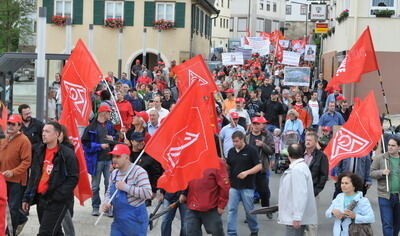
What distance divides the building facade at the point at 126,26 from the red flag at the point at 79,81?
31.7m

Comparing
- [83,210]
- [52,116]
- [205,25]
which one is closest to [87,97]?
[83,210]

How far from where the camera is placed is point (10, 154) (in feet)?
32.7

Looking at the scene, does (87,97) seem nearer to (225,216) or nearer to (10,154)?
(10,154)

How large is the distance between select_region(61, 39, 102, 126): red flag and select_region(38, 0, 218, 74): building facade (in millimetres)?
31724

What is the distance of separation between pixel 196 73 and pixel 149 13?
99.7 feet

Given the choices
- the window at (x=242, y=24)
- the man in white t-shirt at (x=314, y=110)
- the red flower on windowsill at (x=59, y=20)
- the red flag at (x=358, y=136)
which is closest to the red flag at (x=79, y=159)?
the red flag at (x=358, y=136)

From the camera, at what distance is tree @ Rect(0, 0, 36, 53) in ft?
156

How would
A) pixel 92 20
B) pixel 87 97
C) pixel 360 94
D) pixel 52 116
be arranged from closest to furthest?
pixel 87 97 → pixel 52 116 → pixel 360 94 → pixel 92 20

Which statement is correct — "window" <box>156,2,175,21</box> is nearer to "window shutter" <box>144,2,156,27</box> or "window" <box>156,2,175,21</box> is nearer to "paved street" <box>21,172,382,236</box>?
"window shutter" <box>144,2,156,27</box>

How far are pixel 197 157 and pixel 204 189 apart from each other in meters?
0.64

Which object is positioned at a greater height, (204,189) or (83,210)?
(204,189)

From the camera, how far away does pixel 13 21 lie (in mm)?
48219

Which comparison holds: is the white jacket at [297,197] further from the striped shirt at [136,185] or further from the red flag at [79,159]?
the red flag at [79,159]

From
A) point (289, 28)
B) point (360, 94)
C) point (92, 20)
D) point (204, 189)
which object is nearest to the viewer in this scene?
point (204, 189)
